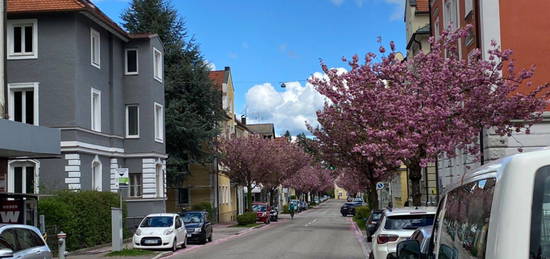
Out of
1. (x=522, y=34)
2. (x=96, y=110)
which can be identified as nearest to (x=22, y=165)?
(x=96, y=110)

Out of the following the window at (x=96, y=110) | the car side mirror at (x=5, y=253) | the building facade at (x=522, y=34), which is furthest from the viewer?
the window at (x=96, y=110)

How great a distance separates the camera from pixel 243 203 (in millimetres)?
71812

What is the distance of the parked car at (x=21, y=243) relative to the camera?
1045 cm

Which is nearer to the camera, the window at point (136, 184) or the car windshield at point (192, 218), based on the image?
the car windshield at point (192, 218)

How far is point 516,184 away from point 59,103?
29118 millimetres

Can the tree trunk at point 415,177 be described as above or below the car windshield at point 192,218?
above

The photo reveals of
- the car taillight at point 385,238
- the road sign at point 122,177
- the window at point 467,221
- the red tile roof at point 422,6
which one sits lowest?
the car taillight at point 385,238

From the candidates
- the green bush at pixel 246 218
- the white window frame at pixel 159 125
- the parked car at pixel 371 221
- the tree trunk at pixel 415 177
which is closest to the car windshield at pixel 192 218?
the white window frame at pixel 159 125

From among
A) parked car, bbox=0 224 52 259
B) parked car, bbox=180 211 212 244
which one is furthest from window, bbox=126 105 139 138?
parked car, bbox=0 224 52 259

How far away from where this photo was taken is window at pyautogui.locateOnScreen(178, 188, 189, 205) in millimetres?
52688

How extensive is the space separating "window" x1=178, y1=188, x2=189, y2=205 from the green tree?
13.3 ft

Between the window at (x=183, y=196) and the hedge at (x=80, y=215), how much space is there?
76.9 ft

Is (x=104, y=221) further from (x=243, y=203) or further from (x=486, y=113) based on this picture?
(x=243, y=203)

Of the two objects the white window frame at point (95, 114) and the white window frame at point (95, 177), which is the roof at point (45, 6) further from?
the white window frame at point (95, 177)
